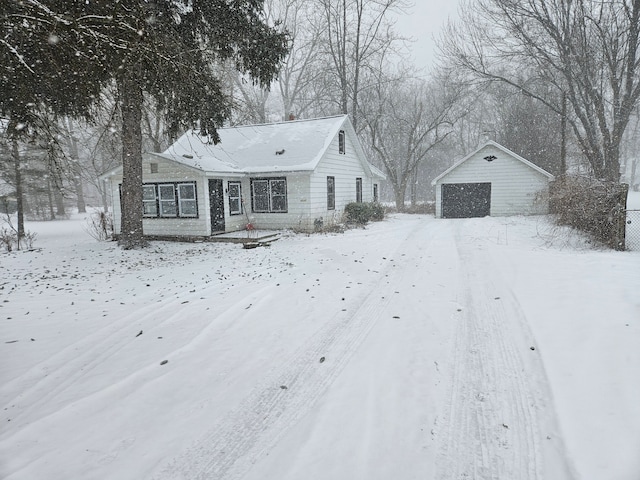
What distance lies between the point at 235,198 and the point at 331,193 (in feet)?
14.5

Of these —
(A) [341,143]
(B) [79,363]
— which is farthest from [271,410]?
(A) [341,143]

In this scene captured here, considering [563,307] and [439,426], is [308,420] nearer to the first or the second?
[439,426]

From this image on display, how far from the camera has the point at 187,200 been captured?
47.8 ft

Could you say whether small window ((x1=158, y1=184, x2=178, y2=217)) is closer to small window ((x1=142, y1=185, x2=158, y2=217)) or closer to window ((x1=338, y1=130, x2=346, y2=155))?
small window ((x1=142, y1=185, x2=158, y2=217))

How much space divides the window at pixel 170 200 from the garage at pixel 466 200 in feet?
46.7

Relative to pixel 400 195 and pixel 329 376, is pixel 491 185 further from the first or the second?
pixel 329 376

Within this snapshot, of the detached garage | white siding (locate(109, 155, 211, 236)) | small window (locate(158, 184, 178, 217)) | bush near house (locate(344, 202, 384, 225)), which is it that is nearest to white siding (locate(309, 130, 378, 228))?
bush near house (locate(344, 202, 384, 225))

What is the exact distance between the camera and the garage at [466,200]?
2098 cm

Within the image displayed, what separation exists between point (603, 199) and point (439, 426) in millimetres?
9151

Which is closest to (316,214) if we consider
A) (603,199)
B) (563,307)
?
(603,199)

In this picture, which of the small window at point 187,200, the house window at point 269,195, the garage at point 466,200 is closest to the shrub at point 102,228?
the small window at point 187,200

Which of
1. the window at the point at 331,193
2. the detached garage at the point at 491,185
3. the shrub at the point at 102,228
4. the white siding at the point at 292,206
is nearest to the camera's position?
the shrub at the point at 102,228

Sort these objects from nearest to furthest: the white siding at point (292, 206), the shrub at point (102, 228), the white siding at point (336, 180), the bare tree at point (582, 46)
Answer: the bare tree at point (582, 46), the shrub at point (102, 228), the white siding at point (292, 206), the white siding at point (336, 180)

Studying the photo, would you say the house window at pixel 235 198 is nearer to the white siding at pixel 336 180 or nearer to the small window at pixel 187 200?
the small window at pixel 187 200
